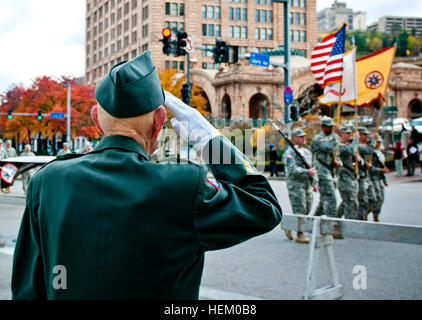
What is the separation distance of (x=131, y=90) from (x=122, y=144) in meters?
0.20

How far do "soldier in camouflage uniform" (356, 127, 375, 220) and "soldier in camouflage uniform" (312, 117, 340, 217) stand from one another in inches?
52.9

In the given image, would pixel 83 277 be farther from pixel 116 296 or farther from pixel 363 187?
pixel 363 187

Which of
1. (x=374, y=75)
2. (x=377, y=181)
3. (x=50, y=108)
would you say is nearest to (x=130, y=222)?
(x=377, y=181)

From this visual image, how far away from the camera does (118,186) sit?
1.52 m

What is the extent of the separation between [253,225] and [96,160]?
0.61 meters

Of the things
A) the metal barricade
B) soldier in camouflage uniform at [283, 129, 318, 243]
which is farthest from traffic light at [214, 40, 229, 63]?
the metal barricade

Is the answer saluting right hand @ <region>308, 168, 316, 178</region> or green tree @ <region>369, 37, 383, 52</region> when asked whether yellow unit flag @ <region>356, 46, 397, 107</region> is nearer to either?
saluting right hand @ <region>308, 168, 316, 178</region>

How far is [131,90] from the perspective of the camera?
1603mm

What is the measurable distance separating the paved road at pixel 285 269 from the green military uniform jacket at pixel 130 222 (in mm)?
3200

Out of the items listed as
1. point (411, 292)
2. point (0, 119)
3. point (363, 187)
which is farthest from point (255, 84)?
point (411, 292)

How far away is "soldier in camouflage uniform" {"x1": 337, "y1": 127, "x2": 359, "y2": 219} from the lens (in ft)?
30.2

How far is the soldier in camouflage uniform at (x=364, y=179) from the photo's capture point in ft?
32.8

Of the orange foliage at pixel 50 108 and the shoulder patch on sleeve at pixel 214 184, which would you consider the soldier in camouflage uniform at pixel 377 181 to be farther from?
the orange foliage at pixel 50 108

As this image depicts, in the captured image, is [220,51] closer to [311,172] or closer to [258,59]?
[258,59]
